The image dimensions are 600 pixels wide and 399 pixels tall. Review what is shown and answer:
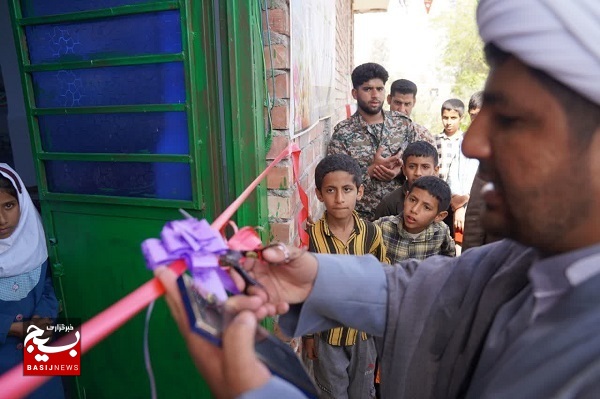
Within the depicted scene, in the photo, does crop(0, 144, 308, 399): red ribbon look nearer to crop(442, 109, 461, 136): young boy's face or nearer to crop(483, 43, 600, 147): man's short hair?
crop(483, 43, 600, 147): man's short hair

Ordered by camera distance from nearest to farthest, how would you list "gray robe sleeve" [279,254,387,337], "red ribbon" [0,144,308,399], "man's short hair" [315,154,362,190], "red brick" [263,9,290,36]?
1. "red ribbon" [0,144,308,399]
2. "gray robe sleeve" [279,254,387,337]
3. "red brick" [263,9,290,36]
4. "man's short hair" [315,154,362,190]

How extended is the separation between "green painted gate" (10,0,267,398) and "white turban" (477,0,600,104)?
1.23 metres

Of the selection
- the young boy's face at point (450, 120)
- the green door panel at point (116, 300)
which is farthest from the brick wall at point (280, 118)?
the young boy's face at point (450, 120)

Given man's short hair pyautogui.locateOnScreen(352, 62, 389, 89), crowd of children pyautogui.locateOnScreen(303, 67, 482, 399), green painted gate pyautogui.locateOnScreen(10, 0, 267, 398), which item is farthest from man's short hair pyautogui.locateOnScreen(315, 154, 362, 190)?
man's short hair pyautogui.locateOnScreen(352, 62, 389, 89)

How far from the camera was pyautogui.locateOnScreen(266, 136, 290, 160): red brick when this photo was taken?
201cm

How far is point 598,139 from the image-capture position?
2.40 ft

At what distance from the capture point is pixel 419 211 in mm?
2584

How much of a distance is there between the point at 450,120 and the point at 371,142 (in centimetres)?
183

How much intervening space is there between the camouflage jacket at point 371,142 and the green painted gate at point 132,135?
165cm

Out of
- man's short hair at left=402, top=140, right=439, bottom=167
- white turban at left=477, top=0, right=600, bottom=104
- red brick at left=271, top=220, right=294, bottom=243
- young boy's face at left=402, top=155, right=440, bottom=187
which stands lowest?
red brick at left=271, top=220, right=294, bottom=243

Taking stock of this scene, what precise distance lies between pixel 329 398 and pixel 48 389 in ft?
4.85

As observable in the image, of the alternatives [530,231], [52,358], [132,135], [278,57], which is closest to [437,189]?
[278,57]

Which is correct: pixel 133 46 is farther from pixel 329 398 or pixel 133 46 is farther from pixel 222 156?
pixel 329 398

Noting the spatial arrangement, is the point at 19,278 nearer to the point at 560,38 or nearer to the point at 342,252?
the point at 342,252
